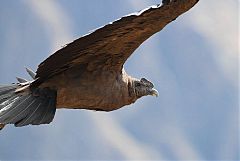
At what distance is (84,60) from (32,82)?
0.46m

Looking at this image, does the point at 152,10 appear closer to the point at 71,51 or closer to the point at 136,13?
the point at 136,13

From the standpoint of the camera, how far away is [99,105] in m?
5.61

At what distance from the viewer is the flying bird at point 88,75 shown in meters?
4.79

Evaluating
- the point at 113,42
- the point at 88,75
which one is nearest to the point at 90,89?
the point at 88,75

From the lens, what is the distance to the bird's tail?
4.98 metres

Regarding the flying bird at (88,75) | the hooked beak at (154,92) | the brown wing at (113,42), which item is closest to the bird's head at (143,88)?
the hooked beak at (154,92)

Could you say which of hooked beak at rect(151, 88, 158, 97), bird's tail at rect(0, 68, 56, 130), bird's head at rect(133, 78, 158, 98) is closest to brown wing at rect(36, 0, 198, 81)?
bird's tail at rect(0, 68, 56, 130)

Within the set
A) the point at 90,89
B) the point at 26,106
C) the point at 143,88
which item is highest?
the point at 143,88

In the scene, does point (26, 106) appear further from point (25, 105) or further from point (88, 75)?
point (88, 75)

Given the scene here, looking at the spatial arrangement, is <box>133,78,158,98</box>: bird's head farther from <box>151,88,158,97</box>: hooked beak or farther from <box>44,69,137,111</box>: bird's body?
<box>44,69,137,111</box>: bird's body

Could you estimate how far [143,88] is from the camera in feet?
20.9

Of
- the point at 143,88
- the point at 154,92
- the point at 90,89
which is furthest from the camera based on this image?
the point at 154,92

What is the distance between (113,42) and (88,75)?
19.4 inches

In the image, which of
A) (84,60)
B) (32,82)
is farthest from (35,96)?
(84,60)
